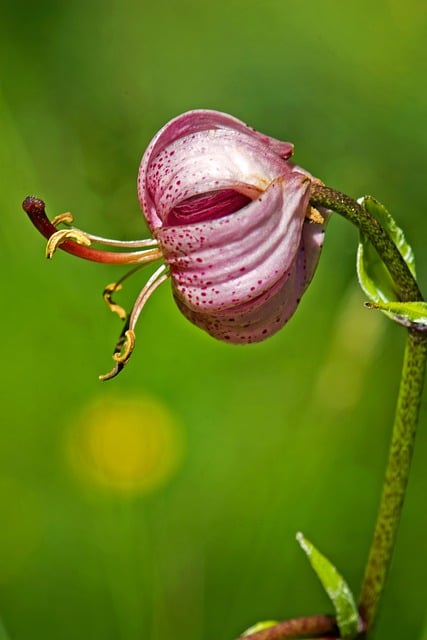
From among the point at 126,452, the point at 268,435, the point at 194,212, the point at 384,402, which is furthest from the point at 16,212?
the point at 194,212

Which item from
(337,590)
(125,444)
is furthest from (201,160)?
(125,444)

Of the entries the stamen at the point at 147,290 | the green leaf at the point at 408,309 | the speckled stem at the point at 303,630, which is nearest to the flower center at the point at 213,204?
the stamen at the point at 147,290

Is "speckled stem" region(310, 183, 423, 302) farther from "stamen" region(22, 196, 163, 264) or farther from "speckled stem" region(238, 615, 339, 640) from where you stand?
"speckled stem" region(238, 615, 339, 640)

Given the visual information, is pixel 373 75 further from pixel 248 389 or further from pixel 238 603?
pixel 238 603

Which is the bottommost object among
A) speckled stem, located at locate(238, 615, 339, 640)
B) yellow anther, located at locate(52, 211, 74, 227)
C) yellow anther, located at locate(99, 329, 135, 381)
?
speckled stem, located at locate(238, 615, 339, 640)

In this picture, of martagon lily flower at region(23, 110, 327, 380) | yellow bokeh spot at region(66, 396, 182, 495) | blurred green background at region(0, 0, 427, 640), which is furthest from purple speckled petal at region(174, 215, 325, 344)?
yellow bokeh spot at region(66, 396, 182, 495)

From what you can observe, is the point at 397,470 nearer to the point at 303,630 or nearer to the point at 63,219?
the point at 303,630
